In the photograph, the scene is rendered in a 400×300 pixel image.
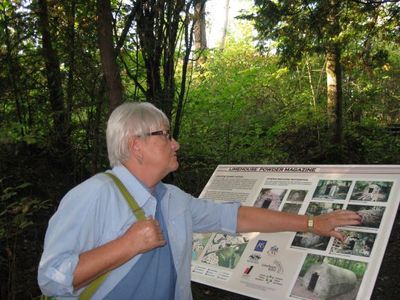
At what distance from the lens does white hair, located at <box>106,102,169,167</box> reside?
6.97 feet

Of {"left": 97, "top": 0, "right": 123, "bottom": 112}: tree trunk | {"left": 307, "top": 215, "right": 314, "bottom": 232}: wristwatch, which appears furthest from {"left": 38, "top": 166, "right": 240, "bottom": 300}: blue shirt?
{"left": 97, "top": 0, "right": 123, "bottom": 112}: tree trunk

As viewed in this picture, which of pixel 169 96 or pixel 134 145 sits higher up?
pixel 134 145

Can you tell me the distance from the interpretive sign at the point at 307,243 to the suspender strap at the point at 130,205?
946mm

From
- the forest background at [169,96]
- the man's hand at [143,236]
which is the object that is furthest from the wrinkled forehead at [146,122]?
the forest background at [169,96]

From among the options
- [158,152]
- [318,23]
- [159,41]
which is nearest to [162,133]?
[158,152]

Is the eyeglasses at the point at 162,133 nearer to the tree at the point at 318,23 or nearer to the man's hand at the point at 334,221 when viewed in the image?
the man's hand at the point at 334,221

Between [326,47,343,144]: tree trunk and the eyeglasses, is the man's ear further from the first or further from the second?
[326,47,343,144]: tree trunk

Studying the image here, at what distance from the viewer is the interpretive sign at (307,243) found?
2234 millimetres

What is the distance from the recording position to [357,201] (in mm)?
2467

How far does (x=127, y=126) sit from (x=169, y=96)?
3.06 metres

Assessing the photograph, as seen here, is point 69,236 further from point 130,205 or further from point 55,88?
point 55,88

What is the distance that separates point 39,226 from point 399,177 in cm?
511

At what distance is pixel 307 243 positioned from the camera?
250 cm

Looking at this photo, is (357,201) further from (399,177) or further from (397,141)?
(397,141)
